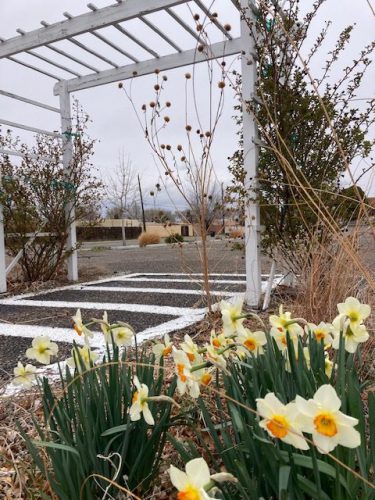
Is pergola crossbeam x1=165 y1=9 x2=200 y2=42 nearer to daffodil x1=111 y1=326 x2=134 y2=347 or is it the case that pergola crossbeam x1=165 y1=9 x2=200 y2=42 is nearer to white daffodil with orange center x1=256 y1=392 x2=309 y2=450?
daffodil x1=111 y1=326 x2=134 y2=347

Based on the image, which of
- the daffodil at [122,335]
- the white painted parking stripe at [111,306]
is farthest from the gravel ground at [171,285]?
the daffodil at [122,335]

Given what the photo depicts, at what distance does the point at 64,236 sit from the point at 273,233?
2843 millimetres

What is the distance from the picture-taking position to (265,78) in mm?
3023

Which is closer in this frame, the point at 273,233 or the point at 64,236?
the point at 273,233

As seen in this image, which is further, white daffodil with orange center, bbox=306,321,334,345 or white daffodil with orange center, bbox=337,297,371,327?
white daffodil with orange center, bbox=306,321,334,345

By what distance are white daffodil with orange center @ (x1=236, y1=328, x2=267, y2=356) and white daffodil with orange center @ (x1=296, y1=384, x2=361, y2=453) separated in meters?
0.40

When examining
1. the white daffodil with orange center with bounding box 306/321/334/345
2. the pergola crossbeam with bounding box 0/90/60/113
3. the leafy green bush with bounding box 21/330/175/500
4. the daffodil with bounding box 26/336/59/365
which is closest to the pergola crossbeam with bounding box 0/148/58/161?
the pergola crossbeam with bounding box 0/90/60/113

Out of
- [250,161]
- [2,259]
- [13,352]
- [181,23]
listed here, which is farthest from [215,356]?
[2,259]

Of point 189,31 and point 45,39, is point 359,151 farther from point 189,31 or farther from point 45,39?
point 45,39

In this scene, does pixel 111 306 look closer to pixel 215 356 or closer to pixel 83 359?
pixel 83 359

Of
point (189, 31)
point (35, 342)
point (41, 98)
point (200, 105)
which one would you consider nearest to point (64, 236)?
point (41, 98)

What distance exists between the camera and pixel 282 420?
523mm

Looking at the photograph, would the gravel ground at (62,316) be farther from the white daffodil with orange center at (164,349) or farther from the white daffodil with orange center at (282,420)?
the white daffodil with orange center at (282,420)

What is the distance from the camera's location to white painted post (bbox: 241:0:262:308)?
3.09 metres
